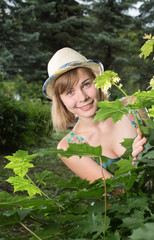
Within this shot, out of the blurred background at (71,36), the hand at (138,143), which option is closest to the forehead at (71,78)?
the hand at (138,143)

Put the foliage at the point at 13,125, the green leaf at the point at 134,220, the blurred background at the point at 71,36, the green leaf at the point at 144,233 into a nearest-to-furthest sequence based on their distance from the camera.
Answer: the green leaf at the point at 144,233 → the green leaf at the point at 134,220 → the foliage at the point at 13,125 → the blurred background at the point at 71,36

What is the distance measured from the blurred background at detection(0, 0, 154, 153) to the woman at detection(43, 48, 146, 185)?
18.0 meters

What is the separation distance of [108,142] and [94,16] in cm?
2812

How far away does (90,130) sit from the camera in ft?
7.38

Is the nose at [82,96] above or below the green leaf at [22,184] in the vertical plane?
above

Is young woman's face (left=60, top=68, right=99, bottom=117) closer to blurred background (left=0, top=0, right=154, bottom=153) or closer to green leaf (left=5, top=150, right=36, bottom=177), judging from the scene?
green leaf (left=5, top=150, right=36, bottom=177)

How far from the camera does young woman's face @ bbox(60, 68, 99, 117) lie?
2.05 metres

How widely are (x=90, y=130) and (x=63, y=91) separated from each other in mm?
390

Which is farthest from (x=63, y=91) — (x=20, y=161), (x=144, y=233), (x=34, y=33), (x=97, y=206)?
(x=34, y=33)

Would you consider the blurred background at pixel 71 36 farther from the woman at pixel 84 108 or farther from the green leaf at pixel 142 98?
the green leaf at pixel 142 98

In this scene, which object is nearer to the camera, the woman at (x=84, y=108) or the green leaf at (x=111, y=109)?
the green leaf at (x=111, y=109)

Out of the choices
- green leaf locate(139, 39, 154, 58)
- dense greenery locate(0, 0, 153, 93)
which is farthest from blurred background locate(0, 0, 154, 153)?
green leaf locate(139, 39, 154, 58)

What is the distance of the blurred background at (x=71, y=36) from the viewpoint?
75.8 feet

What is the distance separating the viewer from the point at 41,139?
841cm
